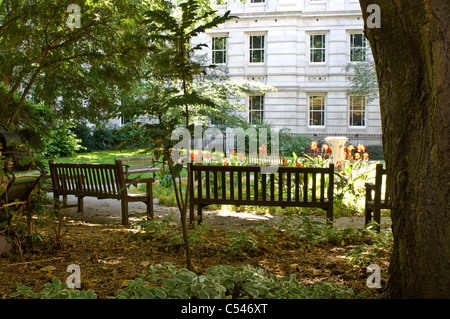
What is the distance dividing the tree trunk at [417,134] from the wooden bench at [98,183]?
4222 millimetres

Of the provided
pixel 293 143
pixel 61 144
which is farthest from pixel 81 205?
pixel 293 143

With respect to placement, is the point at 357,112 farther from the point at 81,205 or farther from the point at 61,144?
the point at 81,205

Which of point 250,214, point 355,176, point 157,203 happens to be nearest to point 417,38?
point 250,214

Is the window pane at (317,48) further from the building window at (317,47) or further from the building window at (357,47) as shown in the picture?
the building window at (357,47)

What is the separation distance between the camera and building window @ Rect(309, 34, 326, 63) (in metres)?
26.4

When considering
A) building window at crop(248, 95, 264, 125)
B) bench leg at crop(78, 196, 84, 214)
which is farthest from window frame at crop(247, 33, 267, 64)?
bench leg at crop(78, 196, 84, 214)

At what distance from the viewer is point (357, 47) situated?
84.8ft

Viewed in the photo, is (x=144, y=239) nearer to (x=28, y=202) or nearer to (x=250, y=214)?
(x=28, y=202)

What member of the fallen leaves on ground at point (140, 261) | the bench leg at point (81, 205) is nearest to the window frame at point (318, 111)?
the bench leg at point (81, 205)

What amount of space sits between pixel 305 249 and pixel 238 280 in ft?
6.50

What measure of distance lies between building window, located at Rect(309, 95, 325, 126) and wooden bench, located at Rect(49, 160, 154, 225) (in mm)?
20432

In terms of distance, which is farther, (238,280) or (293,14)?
(293,14)

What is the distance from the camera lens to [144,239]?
5.08m

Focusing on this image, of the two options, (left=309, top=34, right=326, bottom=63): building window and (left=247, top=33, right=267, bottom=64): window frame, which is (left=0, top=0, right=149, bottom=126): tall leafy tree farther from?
(left=309, top=34, right=326, bottom=63): building window
